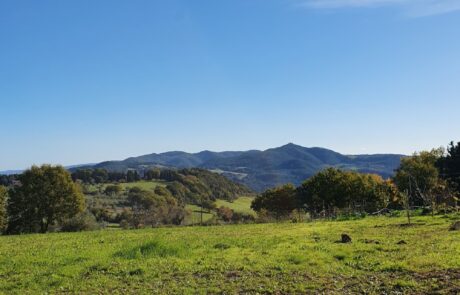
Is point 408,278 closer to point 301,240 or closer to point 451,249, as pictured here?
point 451,249

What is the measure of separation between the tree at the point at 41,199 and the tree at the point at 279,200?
44.3m

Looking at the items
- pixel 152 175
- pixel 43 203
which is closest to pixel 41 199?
pixel 43 203

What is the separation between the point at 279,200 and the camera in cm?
9969

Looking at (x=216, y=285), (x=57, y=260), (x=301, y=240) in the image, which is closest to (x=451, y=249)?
(x=301, y=240)

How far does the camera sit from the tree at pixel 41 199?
63.2 meters

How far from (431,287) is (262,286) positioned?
17.4 feet

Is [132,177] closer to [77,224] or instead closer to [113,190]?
[113,190]

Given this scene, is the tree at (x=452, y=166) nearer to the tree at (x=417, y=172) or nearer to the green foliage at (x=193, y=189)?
the tree at (x=417, y=172)

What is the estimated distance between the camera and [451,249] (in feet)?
67.9

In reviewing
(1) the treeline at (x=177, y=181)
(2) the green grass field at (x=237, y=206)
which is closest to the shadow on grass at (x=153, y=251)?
(2) the green grass field at (x=237, y=206)

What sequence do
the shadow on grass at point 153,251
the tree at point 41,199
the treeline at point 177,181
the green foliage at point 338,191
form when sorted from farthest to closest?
the treeline at point 177,181 < the green foliage at point 338,191 < the tree at point 41,199 < the shadow on grass at point 153,251

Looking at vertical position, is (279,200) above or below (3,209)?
below

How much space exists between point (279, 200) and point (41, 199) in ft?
169

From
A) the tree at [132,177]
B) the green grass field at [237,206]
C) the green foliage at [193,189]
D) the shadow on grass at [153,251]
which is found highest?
the tree at [132,177]
